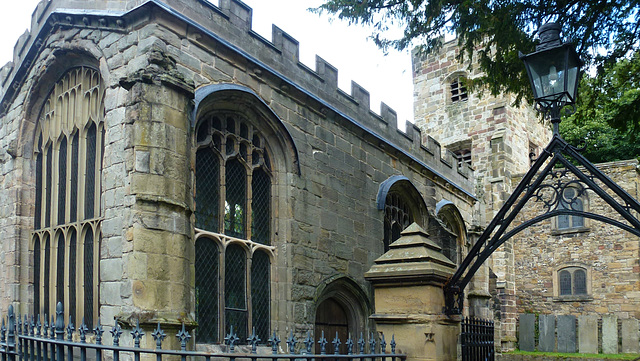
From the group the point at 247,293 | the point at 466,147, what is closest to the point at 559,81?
the point at 247,293

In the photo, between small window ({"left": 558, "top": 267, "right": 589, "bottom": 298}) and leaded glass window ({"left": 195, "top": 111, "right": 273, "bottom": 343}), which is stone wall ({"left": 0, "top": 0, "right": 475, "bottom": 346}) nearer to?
leaded glass window ({"left": 195, "top": 111, "right": 273, "bottom": 343})

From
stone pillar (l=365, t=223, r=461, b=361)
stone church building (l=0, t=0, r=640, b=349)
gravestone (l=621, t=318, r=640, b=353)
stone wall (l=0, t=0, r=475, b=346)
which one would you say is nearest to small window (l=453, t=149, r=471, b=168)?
gravestone (l=621, t=318, r=640, b=353)

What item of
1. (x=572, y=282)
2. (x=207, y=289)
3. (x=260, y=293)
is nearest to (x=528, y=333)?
(x=572, y=282)

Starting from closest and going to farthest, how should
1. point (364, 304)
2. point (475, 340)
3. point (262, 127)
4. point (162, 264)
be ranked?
point (475, 340) < point (162, 264) < point (262, 127) < point (364, 304)

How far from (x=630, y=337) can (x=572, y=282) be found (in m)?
4.65

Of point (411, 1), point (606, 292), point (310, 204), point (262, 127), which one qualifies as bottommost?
point (606, 292)

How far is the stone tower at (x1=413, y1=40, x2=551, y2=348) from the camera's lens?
23625 millimetres

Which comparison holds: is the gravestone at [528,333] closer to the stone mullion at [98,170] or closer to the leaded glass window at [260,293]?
the leaded glass window at [260,293]

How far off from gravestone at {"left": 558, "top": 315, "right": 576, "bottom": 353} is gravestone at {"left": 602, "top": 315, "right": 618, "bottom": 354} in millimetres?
926

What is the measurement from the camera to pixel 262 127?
1065cm

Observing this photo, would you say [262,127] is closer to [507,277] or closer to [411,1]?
[411,1]

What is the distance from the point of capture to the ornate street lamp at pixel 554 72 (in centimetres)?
554

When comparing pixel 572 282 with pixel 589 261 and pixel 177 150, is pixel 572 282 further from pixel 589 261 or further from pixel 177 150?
pixel 177 150

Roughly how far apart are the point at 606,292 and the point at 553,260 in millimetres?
2223
